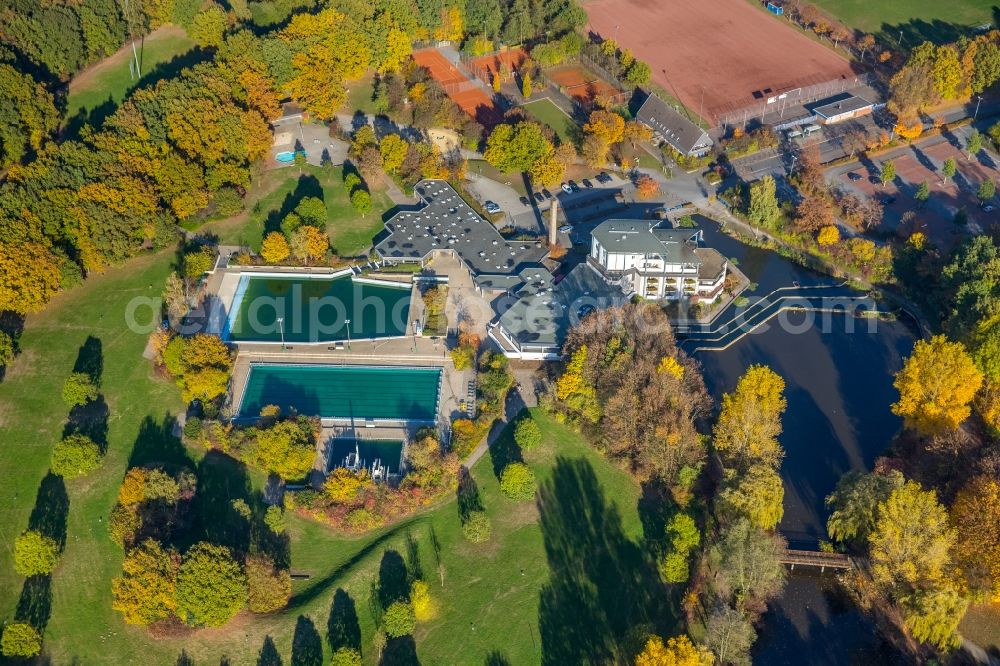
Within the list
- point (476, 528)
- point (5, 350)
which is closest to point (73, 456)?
point (5, 350)

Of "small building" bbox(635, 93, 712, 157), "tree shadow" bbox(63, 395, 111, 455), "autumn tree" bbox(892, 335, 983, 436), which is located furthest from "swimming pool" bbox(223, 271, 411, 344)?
"autumn tree" bbox(892, 335, 983, 436)

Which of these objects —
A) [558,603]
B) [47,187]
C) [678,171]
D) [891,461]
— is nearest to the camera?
[558,603]

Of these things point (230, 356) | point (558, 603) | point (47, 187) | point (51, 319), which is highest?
point (47, 187)

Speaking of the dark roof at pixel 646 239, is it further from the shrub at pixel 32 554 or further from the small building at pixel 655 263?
the shrub at pixel 32 554

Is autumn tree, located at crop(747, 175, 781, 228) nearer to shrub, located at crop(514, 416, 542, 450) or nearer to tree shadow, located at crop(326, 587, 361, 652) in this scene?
shrub, located at crop(514, 416, 542, 450)

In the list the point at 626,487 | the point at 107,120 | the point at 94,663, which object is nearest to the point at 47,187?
the point at 107,120

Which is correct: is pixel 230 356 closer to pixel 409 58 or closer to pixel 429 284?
pixel 429 284

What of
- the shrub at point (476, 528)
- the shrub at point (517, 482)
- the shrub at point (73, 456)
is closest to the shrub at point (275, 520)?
the shrub at point (476, 528)

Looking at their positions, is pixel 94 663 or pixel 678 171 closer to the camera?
pixel 94 663
